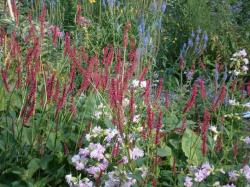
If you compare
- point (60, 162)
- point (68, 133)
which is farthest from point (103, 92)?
point (60, 162)

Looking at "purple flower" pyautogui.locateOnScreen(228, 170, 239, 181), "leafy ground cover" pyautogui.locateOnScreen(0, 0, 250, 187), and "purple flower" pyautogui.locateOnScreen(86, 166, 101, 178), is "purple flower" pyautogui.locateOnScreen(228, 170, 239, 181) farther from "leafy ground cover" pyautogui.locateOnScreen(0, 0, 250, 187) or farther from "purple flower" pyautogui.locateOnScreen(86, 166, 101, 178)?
"purple flower" pyautogui.locateOnScreen(86, 166, 101, 178)

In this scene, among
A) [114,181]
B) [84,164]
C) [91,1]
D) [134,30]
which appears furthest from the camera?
[91,1]

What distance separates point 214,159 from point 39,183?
967 mm

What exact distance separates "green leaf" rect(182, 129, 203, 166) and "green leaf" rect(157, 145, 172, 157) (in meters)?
0.09

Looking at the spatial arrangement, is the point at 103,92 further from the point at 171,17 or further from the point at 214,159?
the point at 171,17

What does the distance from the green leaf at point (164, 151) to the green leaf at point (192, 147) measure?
92 millimetres

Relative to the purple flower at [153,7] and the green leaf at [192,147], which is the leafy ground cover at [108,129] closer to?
the green leaf at [192,147]

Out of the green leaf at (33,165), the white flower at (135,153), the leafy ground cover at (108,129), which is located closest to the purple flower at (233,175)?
the leafy ground cover at (108,129)

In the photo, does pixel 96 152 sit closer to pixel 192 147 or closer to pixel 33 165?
pixel 33 165

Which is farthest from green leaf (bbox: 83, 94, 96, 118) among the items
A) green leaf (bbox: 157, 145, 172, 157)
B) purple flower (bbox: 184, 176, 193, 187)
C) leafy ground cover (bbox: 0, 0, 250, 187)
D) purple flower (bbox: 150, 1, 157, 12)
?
purple flower (bbox: 150, 1, 157, 12)

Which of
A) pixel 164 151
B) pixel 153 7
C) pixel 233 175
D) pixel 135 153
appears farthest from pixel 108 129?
pixel 153 7

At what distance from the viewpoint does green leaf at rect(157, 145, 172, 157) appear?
2.95 m

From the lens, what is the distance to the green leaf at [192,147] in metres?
3.01

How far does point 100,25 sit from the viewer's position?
564cm
